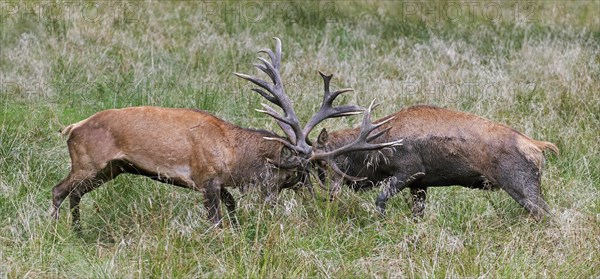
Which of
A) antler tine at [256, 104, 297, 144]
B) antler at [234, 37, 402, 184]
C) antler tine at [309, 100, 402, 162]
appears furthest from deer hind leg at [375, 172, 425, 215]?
antler tine at [256, 104, 297, 144]

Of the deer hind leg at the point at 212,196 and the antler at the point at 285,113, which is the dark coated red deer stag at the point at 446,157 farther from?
the deer hind leg at the point at 212,196

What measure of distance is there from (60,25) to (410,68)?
13.2 ft

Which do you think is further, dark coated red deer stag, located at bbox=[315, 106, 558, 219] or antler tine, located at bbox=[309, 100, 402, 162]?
dark coated red deer stag, located at bbox=[315, 106, 558, 219]

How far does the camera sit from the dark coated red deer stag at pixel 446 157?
7242mm

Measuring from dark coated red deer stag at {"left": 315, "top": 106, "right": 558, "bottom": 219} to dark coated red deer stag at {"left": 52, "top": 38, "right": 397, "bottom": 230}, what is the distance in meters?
0.28

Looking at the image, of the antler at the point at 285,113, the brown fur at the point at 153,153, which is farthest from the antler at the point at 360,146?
the brown fur at the point at 153,153

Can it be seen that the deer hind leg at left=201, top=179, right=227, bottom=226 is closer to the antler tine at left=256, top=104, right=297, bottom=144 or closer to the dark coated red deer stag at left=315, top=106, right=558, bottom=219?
the antler tine at left=256, top=104, right=297, bottom=144

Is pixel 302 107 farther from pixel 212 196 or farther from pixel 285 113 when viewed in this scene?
pixel 212 196

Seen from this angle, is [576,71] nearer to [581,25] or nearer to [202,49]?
[581,25]

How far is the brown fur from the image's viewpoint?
691 cm

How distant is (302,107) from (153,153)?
2848mm

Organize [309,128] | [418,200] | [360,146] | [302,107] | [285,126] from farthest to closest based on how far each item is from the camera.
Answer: [302,107] → [418,200] → [285,126] → [309,128] → [360,146]

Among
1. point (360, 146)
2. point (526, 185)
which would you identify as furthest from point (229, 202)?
point (526, 185)

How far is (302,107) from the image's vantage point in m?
9.55
